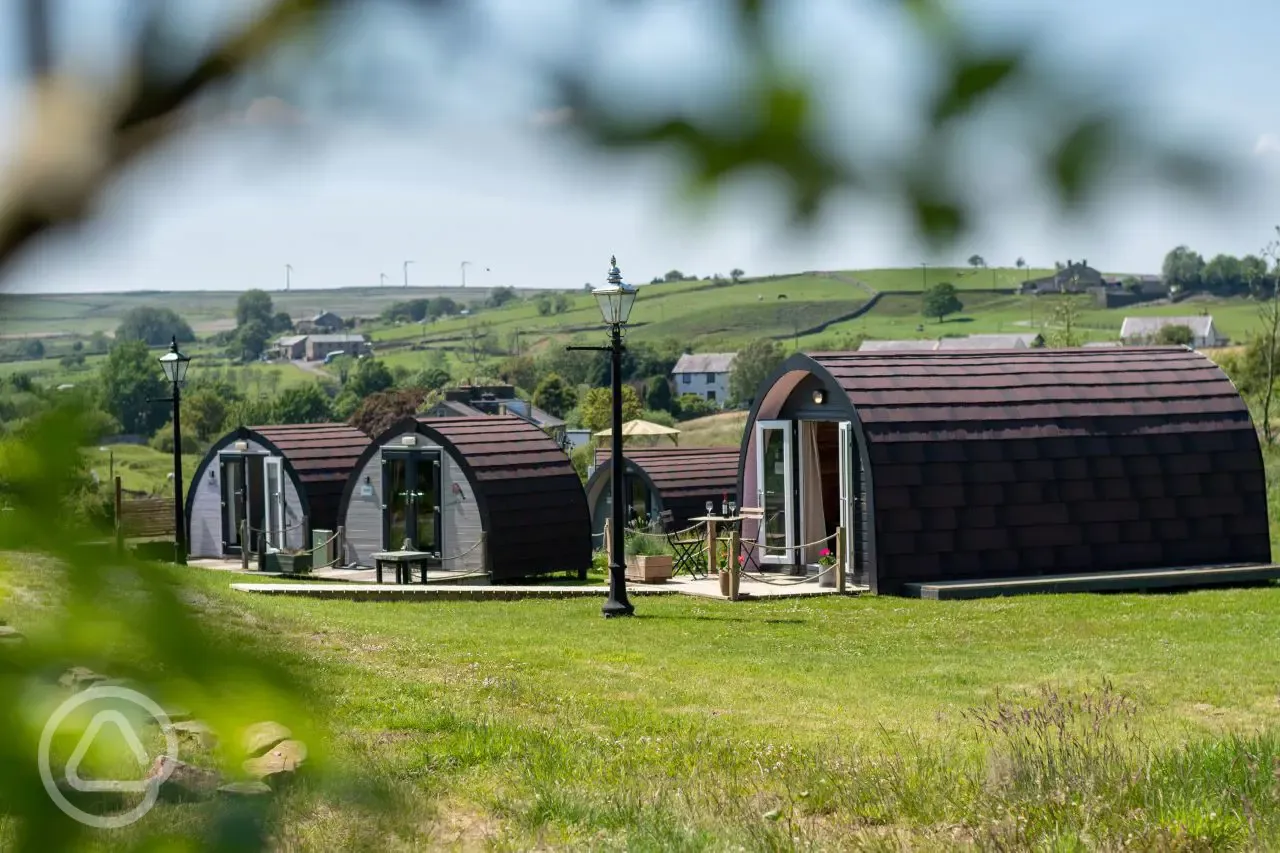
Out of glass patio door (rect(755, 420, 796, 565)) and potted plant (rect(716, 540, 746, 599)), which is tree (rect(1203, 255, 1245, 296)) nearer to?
potted plant (rect(716, 540, 746, 599))

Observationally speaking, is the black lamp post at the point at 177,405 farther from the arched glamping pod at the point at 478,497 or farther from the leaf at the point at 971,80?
the arched glamping pod at the point at 478,497

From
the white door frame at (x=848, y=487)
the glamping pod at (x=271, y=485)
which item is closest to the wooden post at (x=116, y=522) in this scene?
the white door frame at (x=848, y=487)

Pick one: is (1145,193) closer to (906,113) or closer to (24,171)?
(906,113)

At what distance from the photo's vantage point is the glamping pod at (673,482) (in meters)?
26.7

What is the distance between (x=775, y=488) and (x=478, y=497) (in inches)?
181

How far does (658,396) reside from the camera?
74625 millimetres

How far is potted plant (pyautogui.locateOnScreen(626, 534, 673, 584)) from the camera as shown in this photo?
65.3ft

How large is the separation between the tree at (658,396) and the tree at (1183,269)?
7223 cm

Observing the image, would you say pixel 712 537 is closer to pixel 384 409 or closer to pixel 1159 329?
pixel 384 409

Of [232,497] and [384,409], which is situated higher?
[384,409]

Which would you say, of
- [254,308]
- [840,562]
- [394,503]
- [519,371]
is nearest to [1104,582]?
[840,562]

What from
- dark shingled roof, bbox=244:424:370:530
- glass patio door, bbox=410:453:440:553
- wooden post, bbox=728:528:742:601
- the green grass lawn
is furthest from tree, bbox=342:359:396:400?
dark shingled roof, bbox=244:424:370:530


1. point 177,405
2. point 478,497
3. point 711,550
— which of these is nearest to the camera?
point 177,405

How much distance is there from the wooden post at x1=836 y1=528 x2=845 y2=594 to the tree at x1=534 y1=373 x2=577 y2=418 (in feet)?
161
